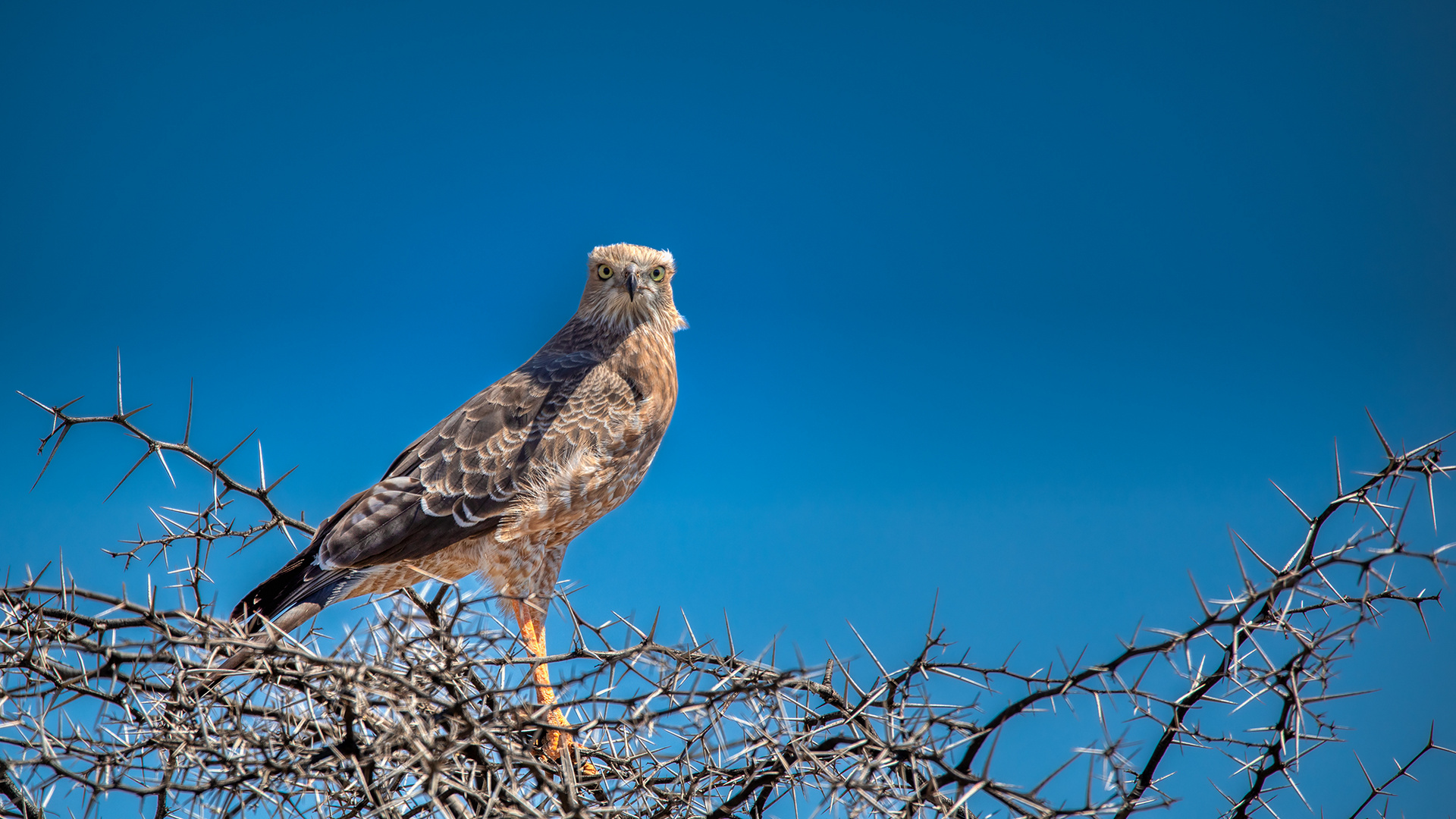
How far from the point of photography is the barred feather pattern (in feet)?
12.5

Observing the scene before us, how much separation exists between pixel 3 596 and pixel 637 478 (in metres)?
2.54

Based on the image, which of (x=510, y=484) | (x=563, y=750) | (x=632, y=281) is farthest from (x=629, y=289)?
(x=563, y=750)

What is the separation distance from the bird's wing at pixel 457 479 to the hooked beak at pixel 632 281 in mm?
422

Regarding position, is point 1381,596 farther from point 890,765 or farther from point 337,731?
point 337,731

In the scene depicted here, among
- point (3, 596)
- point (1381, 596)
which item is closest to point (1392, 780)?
point (1381, 596)

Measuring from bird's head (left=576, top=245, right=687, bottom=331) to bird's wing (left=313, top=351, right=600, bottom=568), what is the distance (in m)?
0.43

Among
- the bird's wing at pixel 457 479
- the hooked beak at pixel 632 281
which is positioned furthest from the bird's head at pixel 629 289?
the bird's wing at pixel 457 479

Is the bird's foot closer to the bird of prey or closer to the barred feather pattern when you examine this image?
the bird of prey

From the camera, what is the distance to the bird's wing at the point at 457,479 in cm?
385

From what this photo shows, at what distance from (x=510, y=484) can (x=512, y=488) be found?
2cm

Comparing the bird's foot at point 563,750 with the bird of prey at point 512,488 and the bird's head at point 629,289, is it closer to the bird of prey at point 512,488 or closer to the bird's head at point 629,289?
the bird of prey at point 512,488

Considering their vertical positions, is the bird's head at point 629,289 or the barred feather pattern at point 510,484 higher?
the bird's head at point 629,289

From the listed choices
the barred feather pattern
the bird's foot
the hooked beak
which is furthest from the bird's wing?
the bird's foot

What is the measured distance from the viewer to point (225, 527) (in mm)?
3596
